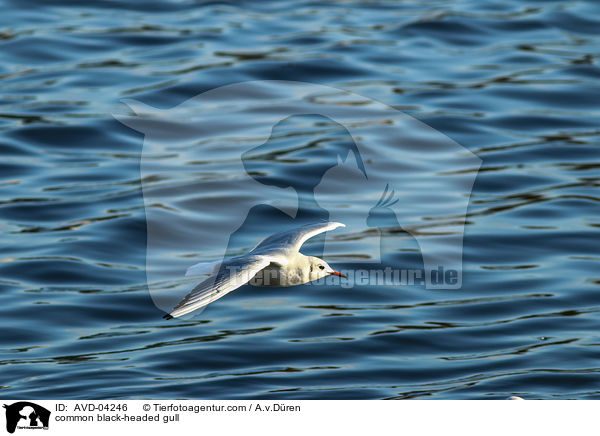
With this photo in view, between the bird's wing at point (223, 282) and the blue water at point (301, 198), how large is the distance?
1808 millimetres

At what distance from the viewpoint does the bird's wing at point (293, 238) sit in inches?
333

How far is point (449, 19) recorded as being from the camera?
19.7 metres

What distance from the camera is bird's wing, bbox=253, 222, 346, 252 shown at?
8.45 meters

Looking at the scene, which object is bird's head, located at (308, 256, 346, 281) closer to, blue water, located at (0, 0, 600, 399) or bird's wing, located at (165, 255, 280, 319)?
bird's wing, located at (165, 255, 280, 319)

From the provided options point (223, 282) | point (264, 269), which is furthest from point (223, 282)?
point (264, 269)

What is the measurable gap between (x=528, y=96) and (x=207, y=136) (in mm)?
5586

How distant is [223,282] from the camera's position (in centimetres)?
711

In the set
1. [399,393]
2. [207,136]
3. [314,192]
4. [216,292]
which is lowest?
[399,393]

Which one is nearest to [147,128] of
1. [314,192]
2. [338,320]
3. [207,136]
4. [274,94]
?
[207,136]
